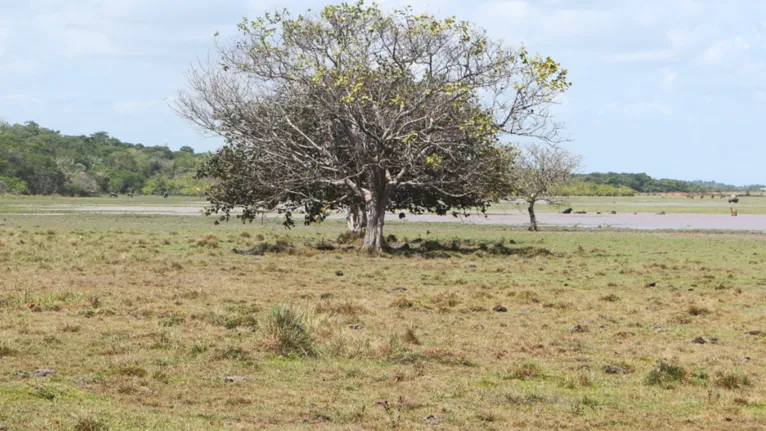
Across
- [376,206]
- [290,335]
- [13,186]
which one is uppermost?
[13,186]

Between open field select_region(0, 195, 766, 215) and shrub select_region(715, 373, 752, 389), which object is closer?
shrub select_region(715, 373, 752, 389)

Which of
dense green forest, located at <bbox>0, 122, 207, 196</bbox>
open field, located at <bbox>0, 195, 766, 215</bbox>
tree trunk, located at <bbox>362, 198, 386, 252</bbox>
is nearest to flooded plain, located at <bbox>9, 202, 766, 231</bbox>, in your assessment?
open field, located at <bbox>0, 195, 766, 215</bbox>

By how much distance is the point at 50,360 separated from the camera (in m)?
13.6

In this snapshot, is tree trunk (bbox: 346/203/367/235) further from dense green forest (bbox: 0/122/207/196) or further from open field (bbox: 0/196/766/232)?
dense green forest (bbox: 0/122/207/196)

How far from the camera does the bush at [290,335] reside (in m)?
14.7

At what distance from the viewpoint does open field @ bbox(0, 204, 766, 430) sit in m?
11.1

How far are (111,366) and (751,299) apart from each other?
15.4 metres

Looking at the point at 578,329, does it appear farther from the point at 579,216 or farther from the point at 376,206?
the point at 579,216

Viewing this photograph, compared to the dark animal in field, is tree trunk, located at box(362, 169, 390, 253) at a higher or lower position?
higher

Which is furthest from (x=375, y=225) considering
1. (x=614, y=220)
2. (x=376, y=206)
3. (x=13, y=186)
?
(x=13, y=186)

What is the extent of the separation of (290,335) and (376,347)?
4.29ft

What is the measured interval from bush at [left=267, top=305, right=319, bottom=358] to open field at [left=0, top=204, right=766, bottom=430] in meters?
0.03

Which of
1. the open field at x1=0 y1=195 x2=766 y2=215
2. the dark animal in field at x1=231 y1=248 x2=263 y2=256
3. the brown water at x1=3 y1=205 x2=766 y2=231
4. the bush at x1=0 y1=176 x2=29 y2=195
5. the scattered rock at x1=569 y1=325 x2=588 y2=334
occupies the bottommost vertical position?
the scattered rock at x1=569 y1=325 x2=588 y2=334

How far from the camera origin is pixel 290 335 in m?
14.8
